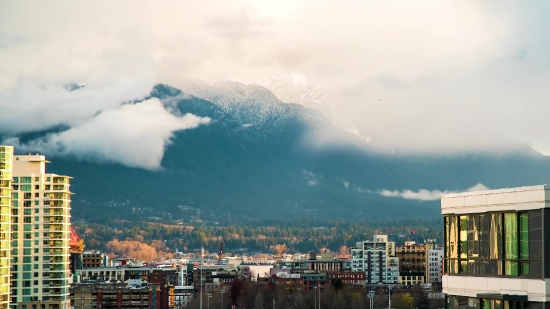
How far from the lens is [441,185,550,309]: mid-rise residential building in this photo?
92.3 feet

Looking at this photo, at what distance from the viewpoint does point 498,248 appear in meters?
29.8

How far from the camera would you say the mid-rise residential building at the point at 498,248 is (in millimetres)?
28141

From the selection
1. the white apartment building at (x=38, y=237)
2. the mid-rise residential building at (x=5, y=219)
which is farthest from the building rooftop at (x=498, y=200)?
the white apartment building at (x=38, y=237)

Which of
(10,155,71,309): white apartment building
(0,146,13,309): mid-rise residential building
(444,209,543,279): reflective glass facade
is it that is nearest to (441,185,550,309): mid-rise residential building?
(444,209,543,279): reflective glass facade

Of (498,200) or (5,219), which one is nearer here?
(498,200)

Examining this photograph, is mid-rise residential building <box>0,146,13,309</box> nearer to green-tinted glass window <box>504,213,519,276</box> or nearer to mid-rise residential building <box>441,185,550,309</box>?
mid-rise residential building <box>441,185,550,309</box>

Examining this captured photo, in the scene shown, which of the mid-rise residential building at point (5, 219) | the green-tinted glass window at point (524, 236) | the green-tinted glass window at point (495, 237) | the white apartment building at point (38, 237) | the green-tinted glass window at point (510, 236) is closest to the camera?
the green-tinted glass window at point (524, 236)

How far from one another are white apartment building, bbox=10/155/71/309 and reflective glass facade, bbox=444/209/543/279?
132 m

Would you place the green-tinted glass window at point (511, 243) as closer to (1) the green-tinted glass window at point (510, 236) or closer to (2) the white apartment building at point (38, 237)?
(1) the green-tinted glass window at point (510, 236)

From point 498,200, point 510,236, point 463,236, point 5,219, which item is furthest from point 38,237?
point 510,236

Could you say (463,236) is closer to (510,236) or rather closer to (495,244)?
(495,244)

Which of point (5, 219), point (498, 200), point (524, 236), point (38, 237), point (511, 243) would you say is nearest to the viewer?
point (524, 236)

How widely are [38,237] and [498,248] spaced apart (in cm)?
14510

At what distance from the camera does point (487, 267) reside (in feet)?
100
